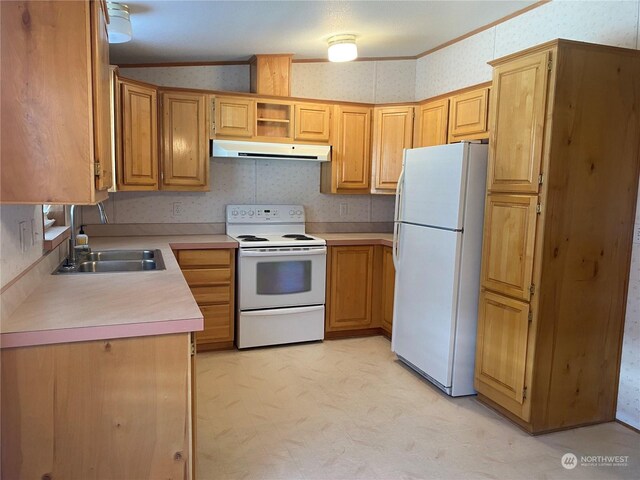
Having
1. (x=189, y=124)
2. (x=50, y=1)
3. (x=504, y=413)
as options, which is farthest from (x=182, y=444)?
(x=189, y=124)

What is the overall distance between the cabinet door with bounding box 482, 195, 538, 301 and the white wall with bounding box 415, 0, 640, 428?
0.67 m

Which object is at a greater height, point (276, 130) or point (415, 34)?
point (415, 34)

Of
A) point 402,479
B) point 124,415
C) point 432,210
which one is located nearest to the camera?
point 124,415

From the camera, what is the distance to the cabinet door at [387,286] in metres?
4.16

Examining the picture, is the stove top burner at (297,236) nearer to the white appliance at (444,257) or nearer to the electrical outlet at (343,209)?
the electrical outlet at (343,209)

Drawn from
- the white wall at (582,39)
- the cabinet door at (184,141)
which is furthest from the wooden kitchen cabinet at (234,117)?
the white wall at (582,39)

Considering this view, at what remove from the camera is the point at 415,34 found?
3.82 meters

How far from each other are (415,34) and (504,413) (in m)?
2.84

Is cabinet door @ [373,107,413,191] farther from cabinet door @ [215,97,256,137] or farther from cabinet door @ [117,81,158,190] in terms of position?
cabinet door @ [117,81,158,190]

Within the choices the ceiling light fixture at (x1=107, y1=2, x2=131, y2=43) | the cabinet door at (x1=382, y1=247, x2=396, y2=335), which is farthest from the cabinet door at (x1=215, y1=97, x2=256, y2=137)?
the cabinet door at (x1=382, y1=247, x2=396, y2=335)

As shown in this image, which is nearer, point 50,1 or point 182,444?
point 50,1

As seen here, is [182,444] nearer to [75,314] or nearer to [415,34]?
[75,314]

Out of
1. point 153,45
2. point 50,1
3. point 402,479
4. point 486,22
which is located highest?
point 486,22

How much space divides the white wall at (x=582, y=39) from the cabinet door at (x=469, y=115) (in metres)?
0.35
